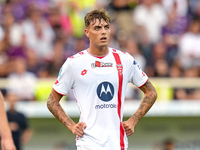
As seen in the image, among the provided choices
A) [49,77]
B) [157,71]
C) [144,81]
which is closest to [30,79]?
[49,77]

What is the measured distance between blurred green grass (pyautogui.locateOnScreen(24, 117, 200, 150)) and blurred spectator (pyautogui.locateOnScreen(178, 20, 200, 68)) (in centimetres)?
154

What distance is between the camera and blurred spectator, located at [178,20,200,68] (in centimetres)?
1587

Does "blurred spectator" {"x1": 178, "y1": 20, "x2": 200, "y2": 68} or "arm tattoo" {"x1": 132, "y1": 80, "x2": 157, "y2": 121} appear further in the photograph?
"blurred spectator" {"x1": 178, "y1": 20, "x2": 200, "y2": 68}

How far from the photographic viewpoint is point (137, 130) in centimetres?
1658

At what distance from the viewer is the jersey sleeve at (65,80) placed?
728 centimetres

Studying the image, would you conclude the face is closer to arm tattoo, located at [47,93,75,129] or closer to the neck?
the neck

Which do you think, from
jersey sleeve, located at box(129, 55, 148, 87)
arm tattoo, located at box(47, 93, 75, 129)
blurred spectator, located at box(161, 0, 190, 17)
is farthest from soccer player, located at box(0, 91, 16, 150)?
blurred spectator, located at box(161, 0, 190, 17)

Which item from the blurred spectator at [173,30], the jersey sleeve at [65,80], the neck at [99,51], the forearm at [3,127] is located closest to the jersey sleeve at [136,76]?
the neck at [99,51]

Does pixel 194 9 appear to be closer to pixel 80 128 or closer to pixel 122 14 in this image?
pixel 122 14

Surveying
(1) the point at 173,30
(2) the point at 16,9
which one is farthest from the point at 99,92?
(2) the point at 16,9

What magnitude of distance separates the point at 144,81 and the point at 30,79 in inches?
303

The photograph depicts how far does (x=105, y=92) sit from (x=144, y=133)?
31.4ft

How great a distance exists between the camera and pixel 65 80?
24.0 feet

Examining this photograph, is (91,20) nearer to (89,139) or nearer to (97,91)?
(97,91)
